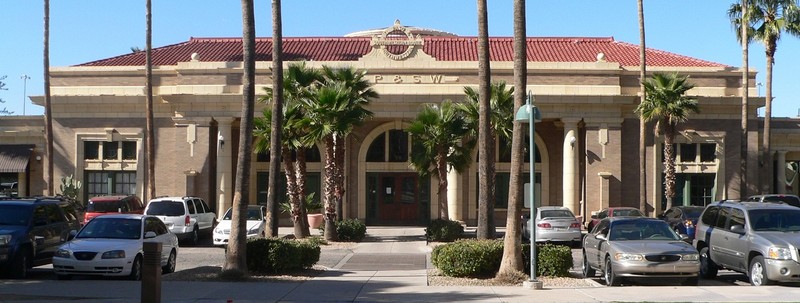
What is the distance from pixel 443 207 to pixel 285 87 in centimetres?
731

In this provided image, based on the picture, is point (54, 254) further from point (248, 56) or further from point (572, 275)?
point (572, 275)

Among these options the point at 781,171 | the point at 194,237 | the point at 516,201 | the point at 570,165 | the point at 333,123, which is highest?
the point at 333,123

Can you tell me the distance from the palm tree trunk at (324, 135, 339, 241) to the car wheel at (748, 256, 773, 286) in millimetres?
17521

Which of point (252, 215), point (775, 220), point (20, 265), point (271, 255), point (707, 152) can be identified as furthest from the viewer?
point (707, 152)

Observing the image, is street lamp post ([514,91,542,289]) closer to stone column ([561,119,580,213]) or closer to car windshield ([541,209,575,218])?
car windshield ([541,209,575,218])

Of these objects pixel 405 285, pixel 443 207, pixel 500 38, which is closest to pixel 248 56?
pixel 405 285

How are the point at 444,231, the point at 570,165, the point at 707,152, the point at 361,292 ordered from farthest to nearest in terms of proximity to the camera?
1. the point at 707,152
2. the point at 570,165
3. the point at 444,231
4. the point at 361,292

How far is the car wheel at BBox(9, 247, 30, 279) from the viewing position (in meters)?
19.7

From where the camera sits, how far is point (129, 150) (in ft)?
139

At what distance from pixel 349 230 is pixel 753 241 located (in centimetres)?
1791

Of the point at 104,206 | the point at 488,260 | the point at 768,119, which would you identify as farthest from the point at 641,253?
the point at 768,119

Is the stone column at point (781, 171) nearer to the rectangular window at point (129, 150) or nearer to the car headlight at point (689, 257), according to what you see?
the car headlight at point (689, 257)

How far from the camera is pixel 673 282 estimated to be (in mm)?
18984

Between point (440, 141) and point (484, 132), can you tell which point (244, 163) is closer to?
point (484, 132)
